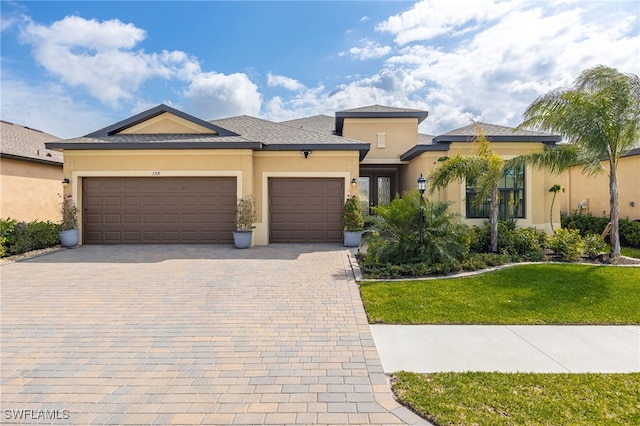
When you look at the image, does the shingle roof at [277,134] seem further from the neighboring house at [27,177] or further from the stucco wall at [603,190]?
the stucco wall at [603,190]

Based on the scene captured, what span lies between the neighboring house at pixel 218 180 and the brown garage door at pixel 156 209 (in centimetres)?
4

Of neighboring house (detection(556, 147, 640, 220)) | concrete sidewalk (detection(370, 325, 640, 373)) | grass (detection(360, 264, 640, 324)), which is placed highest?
neighboring house (detection(556, 147, 640, 220))

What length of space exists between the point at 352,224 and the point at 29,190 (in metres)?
14.0

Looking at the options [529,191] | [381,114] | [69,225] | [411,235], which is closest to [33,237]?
[69,225]

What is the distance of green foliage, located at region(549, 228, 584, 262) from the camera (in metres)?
9.11

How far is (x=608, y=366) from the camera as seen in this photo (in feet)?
12.7

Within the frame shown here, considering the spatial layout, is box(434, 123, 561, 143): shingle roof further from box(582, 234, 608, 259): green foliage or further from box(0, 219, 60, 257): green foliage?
box(0, 219, 60, 257): green foliage

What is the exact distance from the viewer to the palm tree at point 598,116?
8555 millimetres

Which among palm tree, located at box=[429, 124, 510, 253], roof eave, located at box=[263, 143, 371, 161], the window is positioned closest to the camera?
palm tree, located at box=[429, 124, 510, 253]

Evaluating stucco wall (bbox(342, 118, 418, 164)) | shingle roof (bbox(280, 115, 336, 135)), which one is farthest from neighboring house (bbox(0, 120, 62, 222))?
stucco wall (bbox(342, 118, 418, 164))

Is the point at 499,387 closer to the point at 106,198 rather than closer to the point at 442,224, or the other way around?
the point at 442,224

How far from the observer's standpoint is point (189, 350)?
425cm

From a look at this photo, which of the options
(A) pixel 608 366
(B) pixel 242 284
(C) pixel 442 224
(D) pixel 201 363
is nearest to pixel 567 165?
(C) pixel 442 224

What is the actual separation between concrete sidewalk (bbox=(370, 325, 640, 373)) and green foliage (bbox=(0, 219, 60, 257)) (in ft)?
38.7
